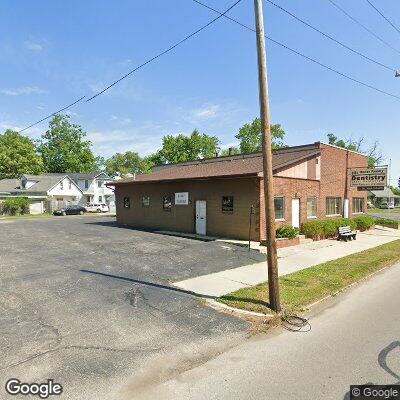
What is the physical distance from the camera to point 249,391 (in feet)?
16.0

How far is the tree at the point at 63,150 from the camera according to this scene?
253 feet

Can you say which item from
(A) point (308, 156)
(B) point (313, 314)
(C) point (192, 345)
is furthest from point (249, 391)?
(A) point (308, 156)

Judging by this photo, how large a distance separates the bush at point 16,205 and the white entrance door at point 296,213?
4128 cm

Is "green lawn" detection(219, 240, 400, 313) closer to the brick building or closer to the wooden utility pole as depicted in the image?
the wooden utility pole

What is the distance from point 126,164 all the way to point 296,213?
87122 mm

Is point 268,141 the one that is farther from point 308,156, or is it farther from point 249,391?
point 308,156

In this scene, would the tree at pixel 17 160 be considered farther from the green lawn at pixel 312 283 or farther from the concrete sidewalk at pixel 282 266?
the green lawn at pixel 312 283

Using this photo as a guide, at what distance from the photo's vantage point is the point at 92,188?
6069 cm

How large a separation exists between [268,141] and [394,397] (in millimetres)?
5457

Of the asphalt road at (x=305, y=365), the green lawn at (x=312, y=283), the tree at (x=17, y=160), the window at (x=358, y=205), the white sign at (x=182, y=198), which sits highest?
the tree at (x=17, y=160)

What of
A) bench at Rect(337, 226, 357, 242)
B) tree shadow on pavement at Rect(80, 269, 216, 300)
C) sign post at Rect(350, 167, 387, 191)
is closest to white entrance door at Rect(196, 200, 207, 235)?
bench at Rect(337, 226, 357, 242)

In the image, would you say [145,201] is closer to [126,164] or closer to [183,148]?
[183,148]

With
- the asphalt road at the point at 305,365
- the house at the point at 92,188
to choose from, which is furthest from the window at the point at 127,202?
the house at the point at 92,188

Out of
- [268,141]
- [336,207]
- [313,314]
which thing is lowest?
[313,314]
